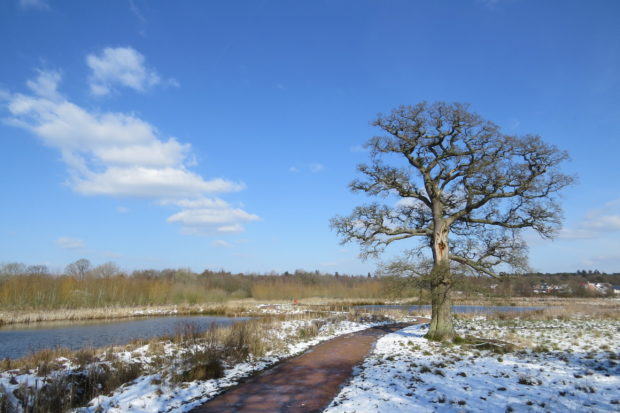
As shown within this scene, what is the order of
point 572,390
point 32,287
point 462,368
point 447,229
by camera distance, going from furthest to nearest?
point 32,287, point 447,229, point 462,368, point 572,390

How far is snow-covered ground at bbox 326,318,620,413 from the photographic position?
625cm

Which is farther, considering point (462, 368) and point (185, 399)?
point (462, 368)

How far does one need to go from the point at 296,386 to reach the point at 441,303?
7.37 metres

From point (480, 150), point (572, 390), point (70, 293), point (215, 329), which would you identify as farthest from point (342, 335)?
point (70, 293)

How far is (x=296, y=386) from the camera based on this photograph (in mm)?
8359

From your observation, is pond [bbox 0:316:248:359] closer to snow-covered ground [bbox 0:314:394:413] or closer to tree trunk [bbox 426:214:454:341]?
snow-covered ground [bbox 0:314:394:413]

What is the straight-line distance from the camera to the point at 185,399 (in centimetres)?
762

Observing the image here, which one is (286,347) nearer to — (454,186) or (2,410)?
(2,410)

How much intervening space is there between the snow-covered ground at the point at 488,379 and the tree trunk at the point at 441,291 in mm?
1088

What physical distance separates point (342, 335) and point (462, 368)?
8.51 metres

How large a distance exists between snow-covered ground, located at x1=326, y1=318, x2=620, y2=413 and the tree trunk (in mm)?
1088

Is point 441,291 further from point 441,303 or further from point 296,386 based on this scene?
point 296,386

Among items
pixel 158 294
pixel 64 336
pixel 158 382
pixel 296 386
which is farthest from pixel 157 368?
pixel 158 294

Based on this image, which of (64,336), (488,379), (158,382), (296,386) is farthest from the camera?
(64,336)
